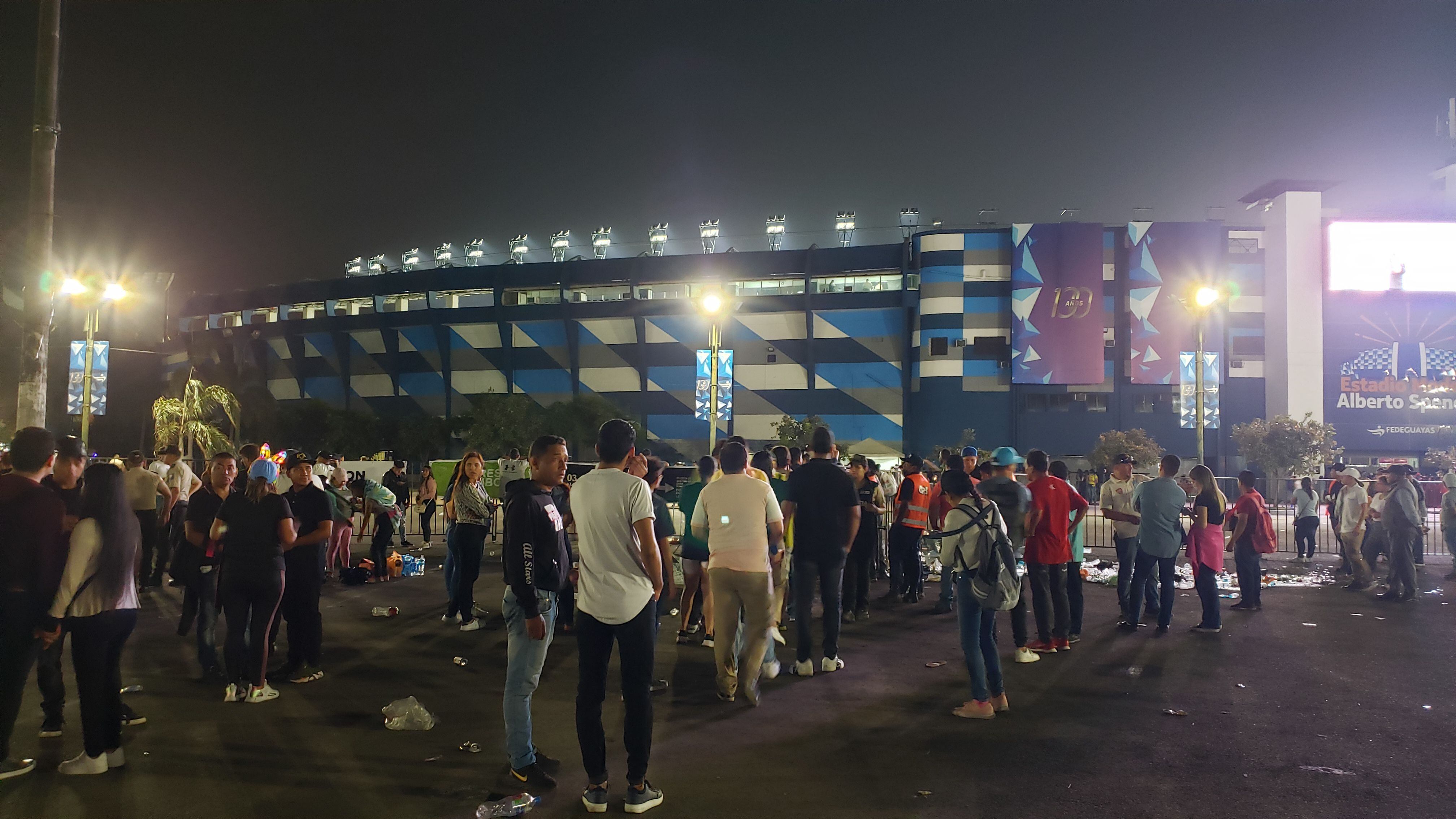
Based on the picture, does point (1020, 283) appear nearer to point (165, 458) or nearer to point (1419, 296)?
point (1419, 296)

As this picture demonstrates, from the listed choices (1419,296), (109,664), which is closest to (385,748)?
(109,664)

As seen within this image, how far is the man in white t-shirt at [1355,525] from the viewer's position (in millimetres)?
10773

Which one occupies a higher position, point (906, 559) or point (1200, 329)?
point (1200, 329)

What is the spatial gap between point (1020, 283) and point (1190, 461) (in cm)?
1314

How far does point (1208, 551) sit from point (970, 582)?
4357 mm

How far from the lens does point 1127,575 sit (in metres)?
8.57

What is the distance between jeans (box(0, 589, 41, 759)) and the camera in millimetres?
4047

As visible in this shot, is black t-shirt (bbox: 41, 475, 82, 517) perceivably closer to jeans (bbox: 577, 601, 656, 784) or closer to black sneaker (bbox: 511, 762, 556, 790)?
black sneaker (bbox: 511, 762, 556, 790)

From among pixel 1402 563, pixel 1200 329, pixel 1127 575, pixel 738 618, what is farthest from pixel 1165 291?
pixel 738 618

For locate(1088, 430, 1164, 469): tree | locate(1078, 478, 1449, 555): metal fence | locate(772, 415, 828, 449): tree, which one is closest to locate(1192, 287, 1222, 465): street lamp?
locate(1078, 478, 1449, 555): metal fence

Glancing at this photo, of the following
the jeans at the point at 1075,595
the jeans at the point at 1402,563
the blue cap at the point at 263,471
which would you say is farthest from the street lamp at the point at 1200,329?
the blue cap at the point at 263,471

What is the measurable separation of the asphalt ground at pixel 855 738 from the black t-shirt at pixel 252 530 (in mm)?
1030

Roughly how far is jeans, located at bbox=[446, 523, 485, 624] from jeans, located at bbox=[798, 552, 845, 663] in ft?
11.1

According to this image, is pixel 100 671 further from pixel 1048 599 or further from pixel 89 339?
pixel 89 339
